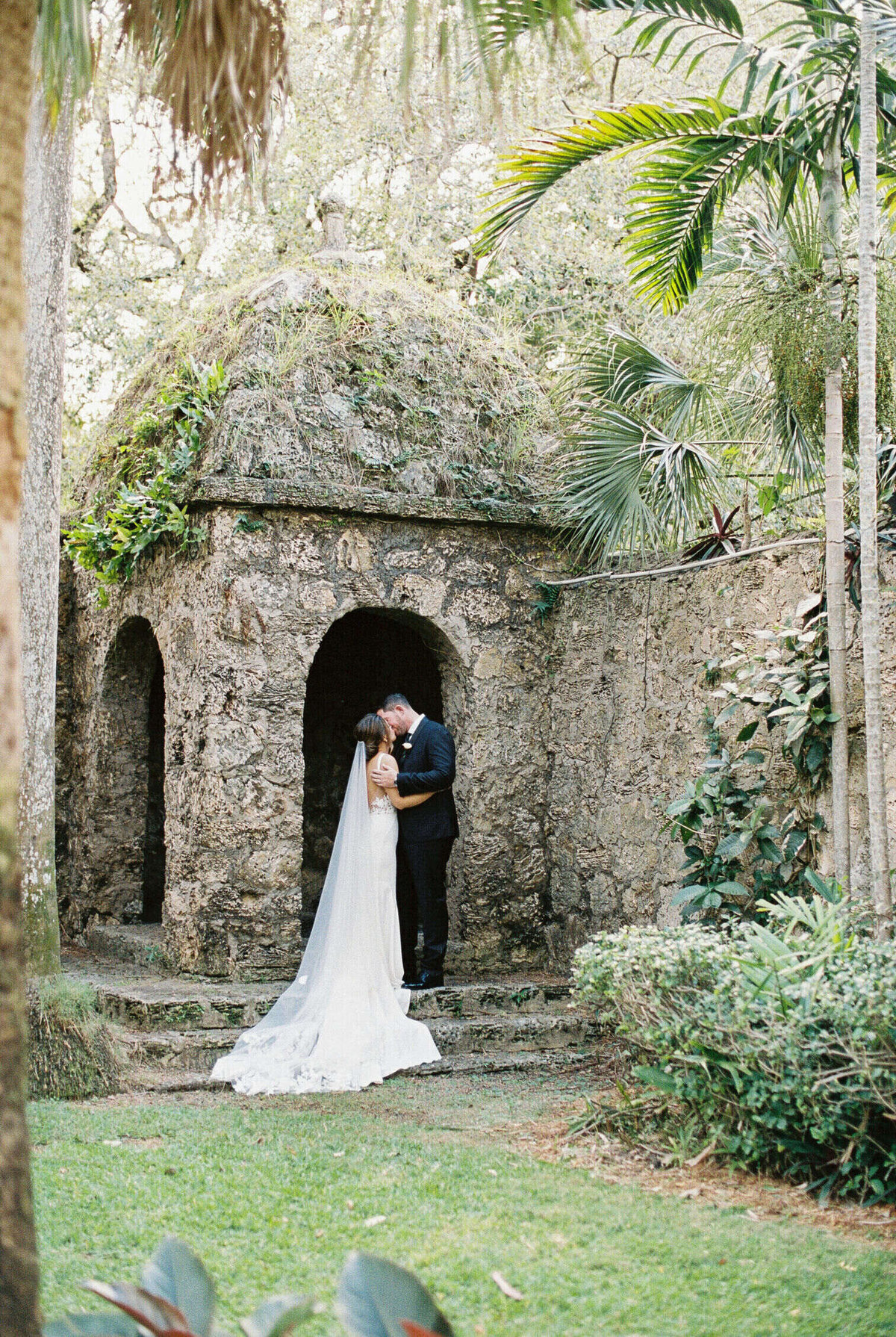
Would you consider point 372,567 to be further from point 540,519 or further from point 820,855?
point 820,855

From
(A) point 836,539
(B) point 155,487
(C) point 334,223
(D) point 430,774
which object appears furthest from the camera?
(C) point 334,223

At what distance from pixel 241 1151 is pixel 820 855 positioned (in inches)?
119

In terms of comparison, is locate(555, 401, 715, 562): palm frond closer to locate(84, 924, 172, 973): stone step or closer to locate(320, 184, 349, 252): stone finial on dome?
locate(320, 184, 349, 252): stone finial on dome

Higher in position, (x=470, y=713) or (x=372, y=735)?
(x=470, y=713)

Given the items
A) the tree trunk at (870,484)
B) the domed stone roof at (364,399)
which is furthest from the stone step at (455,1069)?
the domed stone roof at (364,399)

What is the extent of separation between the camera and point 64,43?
3.36m

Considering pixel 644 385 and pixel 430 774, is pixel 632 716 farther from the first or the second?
pixel 644 385

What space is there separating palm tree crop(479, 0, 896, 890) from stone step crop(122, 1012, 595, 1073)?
2.26m

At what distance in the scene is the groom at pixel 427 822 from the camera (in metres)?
7.40

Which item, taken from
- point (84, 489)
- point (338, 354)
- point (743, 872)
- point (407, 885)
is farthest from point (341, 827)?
point (84, 489)

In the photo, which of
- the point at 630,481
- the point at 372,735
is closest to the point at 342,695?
the point at 372,735

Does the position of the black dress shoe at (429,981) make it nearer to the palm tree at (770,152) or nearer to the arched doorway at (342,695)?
the palm tree at (770,152)

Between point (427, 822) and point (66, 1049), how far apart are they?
8.27ft

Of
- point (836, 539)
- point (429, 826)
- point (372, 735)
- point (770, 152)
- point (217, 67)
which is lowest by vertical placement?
point (429, 826)
